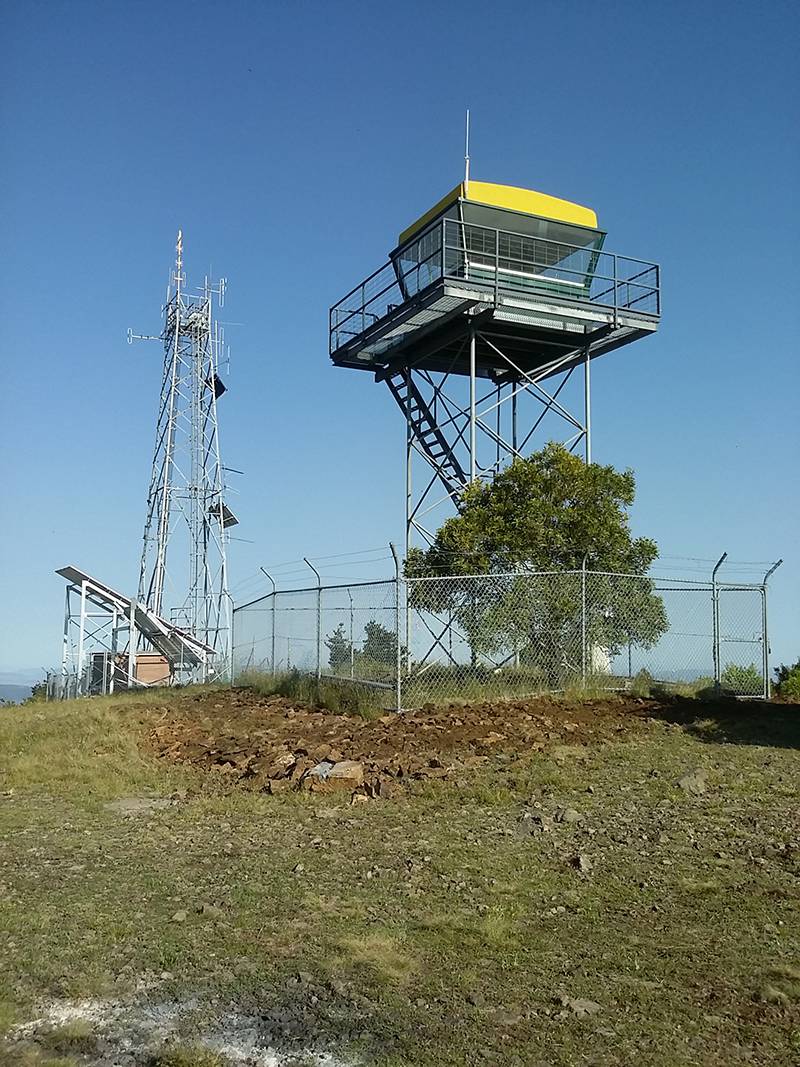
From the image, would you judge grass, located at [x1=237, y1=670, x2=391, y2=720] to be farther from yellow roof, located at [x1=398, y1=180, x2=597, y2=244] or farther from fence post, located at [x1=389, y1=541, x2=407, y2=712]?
yellow roof, located at [x1=398, y1=180, x2=597, y2=244]

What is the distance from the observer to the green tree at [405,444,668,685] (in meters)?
15.7

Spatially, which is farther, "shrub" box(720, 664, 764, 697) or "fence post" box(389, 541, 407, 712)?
A: "shrub" box(720, 664, 764, 697)

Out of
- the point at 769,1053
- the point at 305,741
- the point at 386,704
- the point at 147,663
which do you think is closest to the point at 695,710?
the point at 386,704

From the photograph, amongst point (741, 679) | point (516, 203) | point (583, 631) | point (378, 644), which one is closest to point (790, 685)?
point (741, 679)

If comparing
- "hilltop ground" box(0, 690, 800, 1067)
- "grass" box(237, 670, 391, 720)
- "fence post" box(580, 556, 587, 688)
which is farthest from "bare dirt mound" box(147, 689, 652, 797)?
"fence post" box(580, 556, 587, 688)

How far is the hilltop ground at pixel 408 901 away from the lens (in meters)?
4.22

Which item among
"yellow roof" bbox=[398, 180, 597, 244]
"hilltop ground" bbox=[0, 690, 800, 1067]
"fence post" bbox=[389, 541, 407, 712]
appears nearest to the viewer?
"hilltop ground" bbox=[0, 690, 800, 1067]

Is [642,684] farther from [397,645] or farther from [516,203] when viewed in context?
[516,203]

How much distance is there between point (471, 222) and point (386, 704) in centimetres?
1153

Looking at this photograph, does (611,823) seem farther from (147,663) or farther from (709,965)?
(147,663)

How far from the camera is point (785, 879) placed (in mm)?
6512

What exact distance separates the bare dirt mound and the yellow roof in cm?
1153

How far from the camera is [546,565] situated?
1723 cm

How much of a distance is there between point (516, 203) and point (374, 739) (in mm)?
13773
